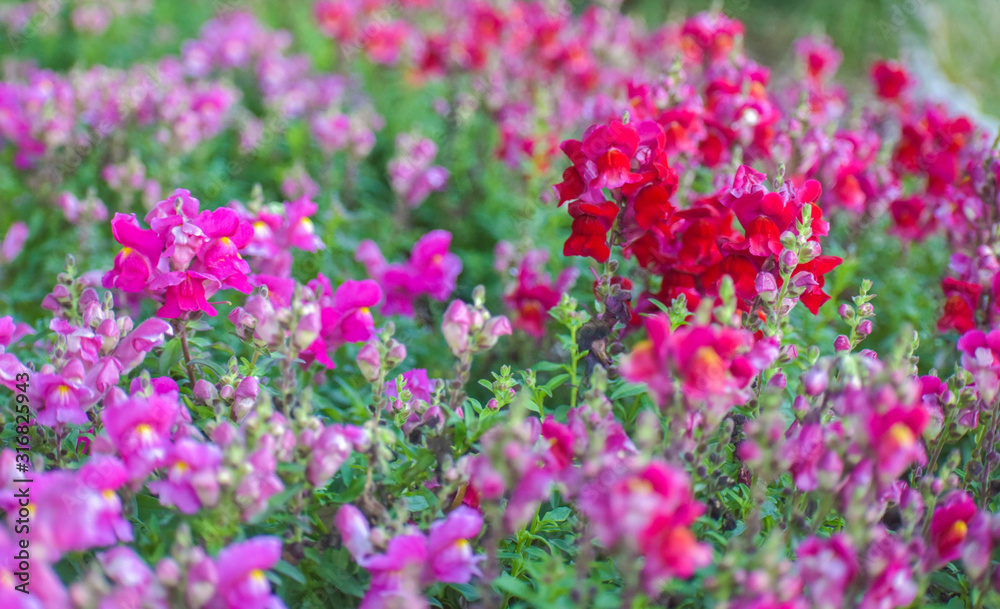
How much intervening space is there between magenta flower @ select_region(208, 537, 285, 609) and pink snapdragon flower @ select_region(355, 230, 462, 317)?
4.86 ft

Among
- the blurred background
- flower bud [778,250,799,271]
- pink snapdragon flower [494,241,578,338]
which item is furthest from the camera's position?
the blurred background

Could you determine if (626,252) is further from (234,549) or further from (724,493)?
(234,549)

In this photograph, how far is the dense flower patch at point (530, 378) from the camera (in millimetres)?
1371

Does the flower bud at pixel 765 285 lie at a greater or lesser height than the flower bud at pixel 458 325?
greater

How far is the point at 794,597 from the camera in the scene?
1.33 meters

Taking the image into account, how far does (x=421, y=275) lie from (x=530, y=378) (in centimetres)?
92

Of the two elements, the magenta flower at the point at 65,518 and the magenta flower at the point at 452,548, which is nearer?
the magenta flower at the point at 65,518

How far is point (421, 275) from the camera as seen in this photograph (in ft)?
9.11

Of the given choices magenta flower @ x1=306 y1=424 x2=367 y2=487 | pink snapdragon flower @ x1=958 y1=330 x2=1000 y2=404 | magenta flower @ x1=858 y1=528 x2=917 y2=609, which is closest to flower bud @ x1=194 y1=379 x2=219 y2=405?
magenta flower @ x1=306 y1=424 x2=367 y2=487

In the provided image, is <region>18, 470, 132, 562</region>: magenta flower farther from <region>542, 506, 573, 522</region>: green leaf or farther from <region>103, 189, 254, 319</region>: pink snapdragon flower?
<region>542, 506, 573, 522</region>: green leaf

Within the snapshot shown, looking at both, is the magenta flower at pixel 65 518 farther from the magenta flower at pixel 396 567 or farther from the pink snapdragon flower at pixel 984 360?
the pink snapdragon flower at pixel 984 360

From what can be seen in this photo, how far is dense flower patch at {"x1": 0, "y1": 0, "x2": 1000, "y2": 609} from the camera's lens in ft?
4.50

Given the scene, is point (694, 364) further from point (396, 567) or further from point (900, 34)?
point (900, 34)

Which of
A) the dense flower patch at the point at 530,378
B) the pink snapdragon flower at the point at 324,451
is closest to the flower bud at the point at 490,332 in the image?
the dense flower patch at the point at 530,378
